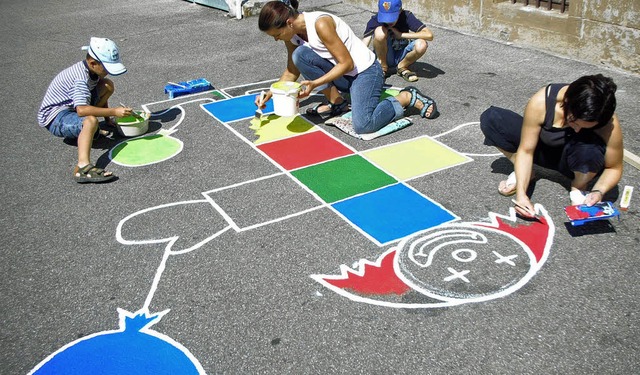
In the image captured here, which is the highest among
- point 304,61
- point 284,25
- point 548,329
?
point 284,25

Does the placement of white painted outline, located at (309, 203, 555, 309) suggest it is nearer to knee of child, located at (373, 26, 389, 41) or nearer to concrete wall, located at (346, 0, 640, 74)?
knee of child, located at (373, 26, 389, 41)

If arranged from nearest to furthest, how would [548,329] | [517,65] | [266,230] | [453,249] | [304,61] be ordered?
1. [548,329]
2. [453,249]
3. [266,230]
4. [304,61]
5. [517,65]

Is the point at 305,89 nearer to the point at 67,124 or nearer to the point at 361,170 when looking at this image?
the point at 361,170

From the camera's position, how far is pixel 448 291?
2.75 meters

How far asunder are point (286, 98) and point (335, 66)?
1.66 feet

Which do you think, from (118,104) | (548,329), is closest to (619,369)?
(548,329)

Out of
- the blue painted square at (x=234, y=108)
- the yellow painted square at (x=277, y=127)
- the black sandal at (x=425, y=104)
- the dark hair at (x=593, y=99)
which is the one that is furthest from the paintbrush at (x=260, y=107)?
the dark hair at (x=593, y=99)

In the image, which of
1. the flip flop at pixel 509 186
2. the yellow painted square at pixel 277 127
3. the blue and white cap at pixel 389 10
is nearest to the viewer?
the flip flop at pixel 509 186

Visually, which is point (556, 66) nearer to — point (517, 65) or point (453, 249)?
point (517, 65)

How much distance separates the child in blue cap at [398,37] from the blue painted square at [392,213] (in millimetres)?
2434

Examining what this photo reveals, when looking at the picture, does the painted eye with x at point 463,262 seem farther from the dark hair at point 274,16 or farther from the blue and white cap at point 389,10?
the blue and white cap at point 389,10

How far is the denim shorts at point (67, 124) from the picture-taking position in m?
4.40

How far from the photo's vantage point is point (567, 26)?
603 cm

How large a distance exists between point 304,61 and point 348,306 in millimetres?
→ 2704
